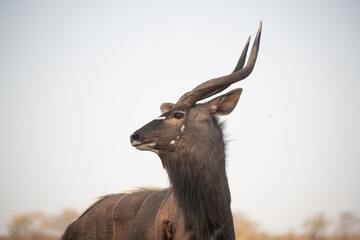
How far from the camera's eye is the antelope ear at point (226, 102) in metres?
6.14

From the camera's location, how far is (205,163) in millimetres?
5645

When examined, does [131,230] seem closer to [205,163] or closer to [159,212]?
[159,212]

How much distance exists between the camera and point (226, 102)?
6195 mm

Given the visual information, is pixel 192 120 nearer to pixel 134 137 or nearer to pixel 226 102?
pixel 226 102

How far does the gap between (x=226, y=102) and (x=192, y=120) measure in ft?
2.32

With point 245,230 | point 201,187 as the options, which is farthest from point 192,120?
point 245,230

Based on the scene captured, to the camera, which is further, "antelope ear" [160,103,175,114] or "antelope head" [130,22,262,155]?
"antelope ear" [160,103,175,114]

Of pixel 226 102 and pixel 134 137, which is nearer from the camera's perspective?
pixel 134 137

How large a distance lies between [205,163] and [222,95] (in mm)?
1277

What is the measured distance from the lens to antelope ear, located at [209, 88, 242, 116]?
6137 mm

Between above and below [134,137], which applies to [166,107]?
above

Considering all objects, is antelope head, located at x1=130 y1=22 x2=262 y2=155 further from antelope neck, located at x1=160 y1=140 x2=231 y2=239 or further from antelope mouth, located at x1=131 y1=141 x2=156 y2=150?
antelope neck, located at x1=160 y1=140 x2=231 y2=239

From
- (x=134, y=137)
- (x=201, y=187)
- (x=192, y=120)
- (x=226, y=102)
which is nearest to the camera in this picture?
(x=201, y=187)

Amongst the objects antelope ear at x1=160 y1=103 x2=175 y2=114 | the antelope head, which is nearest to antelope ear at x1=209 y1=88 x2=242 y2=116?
the antelope head
